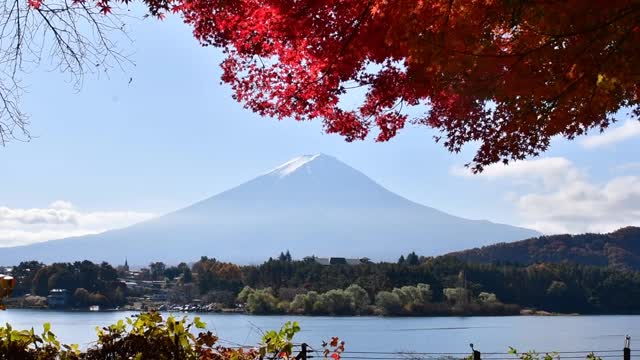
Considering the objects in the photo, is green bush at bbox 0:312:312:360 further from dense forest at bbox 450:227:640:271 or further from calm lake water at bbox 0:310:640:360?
dense forest at bbox 450:227:640:271

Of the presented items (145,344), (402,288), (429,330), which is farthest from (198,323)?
(402,288)

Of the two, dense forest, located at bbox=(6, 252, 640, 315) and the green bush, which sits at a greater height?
dense forest, located at bbox=(6, 252, 640, 315)

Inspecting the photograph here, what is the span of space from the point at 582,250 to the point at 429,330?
32340mm

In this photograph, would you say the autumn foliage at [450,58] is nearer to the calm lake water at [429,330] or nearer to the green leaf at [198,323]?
the green leaf at [198,323]

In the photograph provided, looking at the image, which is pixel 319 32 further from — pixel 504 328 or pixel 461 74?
pixel 504 328

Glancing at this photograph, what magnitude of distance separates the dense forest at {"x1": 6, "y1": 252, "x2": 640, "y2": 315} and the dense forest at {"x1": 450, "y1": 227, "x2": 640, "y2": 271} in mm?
10346

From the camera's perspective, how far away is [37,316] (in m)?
71.9

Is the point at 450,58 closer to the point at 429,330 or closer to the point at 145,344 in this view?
the point at 145,344

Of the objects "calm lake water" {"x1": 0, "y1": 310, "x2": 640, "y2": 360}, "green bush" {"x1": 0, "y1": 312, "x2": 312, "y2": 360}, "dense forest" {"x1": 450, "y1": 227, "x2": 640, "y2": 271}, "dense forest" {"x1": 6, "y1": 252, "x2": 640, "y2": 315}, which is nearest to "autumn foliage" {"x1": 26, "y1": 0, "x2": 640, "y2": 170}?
"green bush" {"x1": 0, "y1": 312, "x2": 312, "y2": 360}

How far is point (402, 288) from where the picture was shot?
230 ft

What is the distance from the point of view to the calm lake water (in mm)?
49000

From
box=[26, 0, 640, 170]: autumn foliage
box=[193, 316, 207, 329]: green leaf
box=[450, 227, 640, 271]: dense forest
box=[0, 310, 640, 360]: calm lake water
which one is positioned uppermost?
box=[450, 227, 640, 271]: dense forest

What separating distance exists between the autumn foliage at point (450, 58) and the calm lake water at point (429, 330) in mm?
37362

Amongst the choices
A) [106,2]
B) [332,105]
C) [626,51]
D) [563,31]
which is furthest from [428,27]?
[332,105]
